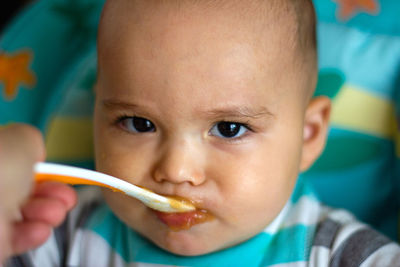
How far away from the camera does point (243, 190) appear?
797 millimetres

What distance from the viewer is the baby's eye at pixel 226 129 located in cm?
80

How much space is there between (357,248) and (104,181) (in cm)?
44

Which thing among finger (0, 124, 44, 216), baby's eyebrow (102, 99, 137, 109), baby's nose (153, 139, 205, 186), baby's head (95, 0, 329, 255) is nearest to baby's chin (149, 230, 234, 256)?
baby's head (95, 0, 329, 255)

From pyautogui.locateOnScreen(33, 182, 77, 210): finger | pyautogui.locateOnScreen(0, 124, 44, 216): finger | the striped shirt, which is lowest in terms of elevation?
the striped shirt

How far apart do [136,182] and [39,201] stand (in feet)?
0.71

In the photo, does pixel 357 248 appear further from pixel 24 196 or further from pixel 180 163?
pixel 24 196

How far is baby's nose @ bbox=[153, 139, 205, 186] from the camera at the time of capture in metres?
0.76

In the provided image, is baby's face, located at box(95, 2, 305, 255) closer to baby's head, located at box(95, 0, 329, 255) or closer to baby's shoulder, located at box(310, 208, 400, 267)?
baby's head, located at box(95, 0, 329, 255)

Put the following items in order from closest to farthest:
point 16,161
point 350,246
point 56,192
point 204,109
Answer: point 16,161, point 56,192, point 204,109, point 350,246

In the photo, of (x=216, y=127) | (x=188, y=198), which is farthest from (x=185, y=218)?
(x=216, y=127)

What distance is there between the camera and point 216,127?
0.80m

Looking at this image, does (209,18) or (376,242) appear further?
(376,242)

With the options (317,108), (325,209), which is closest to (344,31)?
(317,108)

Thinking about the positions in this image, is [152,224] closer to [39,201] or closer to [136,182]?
[136,182]
